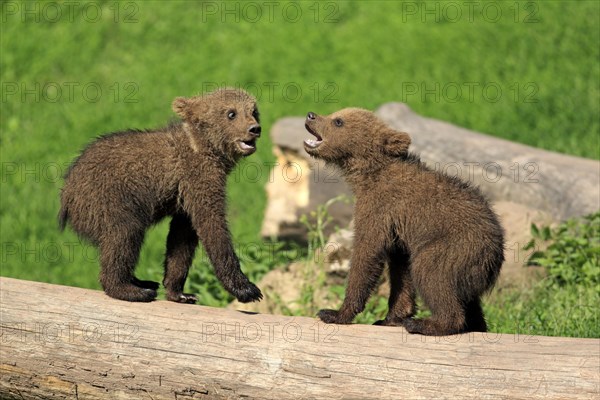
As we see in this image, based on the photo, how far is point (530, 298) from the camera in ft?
29.9

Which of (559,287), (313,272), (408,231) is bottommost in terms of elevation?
(313,272)

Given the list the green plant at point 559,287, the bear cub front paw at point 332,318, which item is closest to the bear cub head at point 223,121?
the bear cub front paw at point 332,318

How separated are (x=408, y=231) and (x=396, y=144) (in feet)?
2.48

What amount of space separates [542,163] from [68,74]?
30.7ft

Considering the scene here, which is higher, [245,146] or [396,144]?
[396,144]

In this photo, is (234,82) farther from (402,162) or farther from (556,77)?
(402,162)

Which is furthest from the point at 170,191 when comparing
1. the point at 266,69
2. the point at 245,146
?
the point at 266,69

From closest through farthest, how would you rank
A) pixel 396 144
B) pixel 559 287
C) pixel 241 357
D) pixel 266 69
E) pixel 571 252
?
pixel 241 357, pixel 396 144, pixel 559 287, pixel 571 252, pixel 266 69

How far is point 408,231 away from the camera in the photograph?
703 cm

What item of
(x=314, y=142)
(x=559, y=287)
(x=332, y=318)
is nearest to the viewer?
(x=332, y=318)

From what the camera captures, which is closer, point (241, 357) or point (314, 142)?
point (241, 357)

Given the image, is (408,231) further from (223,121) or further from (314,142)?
(223,121)

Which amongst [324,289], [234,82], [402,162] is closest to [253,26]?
[234,82]

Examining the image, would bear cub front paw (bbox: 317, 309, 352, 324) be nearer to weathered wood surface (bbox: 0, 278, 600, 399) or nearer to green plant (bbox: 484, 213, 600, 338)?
weathered wood surface (bbox: 0, 278, 600, 399)
